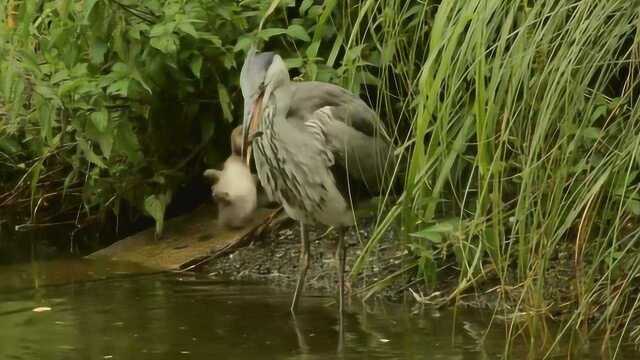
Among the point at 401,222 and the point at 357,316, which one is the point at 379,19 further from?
the point at 357,316

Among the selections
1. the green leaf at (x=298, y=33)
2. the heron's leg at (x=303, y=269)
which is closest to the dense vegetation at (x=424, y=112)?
the green leaf at (x=298, y=33)

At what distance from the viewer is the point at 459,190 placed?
560 centimetres

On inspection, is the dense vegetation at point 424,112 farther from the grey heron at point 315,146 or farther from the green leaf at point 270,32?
the grey heron at point 315,146

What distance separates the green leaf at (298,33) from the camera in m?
6.18

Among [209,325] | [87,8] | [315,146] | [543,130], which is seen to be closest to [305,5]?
[315,146]

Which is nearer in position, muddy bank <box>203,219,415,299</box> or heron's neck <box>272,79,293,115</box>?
heron's neck <box>272,79,293,115</box>

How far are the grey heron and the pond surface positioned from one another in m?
0.25

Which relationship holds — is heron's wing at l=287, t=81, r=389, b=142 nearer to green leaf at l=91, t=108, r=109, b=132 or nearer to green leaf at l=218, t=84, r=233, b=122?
green leaf at l=218, t=84, r=233, b=122

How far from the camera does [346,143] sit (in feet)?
19.0

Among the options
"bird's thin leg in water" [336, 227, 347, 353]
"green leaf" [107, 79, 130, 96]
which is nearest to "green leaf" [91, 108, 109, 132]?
"green leaf" [107, 79, 130, 96]

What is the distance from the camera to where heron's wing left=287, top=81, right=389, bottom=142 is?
18.8 feet

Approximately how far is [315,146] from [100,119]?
113 cm

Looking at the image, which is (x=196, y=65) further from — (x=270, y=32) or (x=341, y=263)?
(x=341, y=263)

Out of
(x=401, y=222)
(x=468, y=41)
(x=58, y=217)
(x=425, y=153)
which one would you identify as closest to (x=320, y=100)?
(x=401, y=222)
